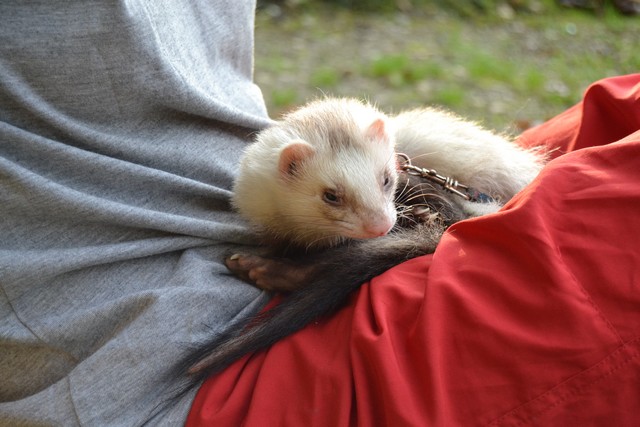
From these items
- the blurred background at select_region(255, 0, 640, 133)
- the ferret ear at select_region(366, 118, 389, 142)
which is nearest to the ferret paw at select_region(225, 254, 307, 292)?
the ferret ear at select_region(366, 118, 389, 142)

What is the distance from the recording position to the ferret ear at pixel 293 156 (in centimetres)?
129

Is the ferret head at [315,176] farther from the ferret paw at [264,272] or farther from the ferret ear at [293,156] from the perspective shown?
the ferret paw at [264,272]

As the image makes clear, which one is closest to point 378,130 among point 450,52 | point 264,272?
point 264,272

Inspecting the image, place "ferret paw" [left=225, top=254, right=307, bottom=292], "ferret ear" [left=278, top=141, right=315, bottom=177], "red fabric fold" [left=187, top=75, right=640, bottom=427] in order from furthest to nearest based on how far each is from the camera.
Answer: "ferret ear" [left=278, top=141, right=315, bottom=177] → "ferret paw" [left=225, top=254, right=307, bottom=292] → "red fabric fold" [left=187, top=75, right=640, bottom=427]

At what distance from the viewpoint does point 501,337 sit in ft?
2.73

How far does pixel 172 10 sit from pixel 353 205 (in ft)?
1.65

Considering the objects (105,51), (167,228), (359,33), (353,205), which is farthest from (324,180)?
(359,33)

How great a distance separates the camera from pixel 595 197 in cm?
88

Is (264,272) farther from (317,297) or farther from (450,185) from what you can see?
(450,185)

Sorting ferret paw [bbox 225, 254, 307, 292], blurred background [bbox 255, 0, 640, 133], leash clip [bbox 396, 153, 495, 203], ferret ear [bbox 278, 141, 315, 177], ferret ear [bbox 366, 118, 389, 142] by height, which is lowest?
blurred background [bbox 255, 0, 640, 133]

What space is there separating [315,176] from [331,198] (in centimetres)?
6

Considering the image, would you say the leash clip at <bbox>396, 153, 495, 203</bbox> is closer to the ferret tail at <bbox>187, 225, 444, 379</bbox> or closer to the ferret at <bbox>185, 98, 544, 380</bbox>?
the ferret at <bbox>185, 98, 544, 380</bbox>

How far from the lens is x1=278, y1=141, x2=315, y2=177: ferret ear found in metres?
1.29

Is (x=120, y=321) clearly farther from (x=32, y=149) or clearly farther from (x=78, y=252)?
(x=32, y=149)
